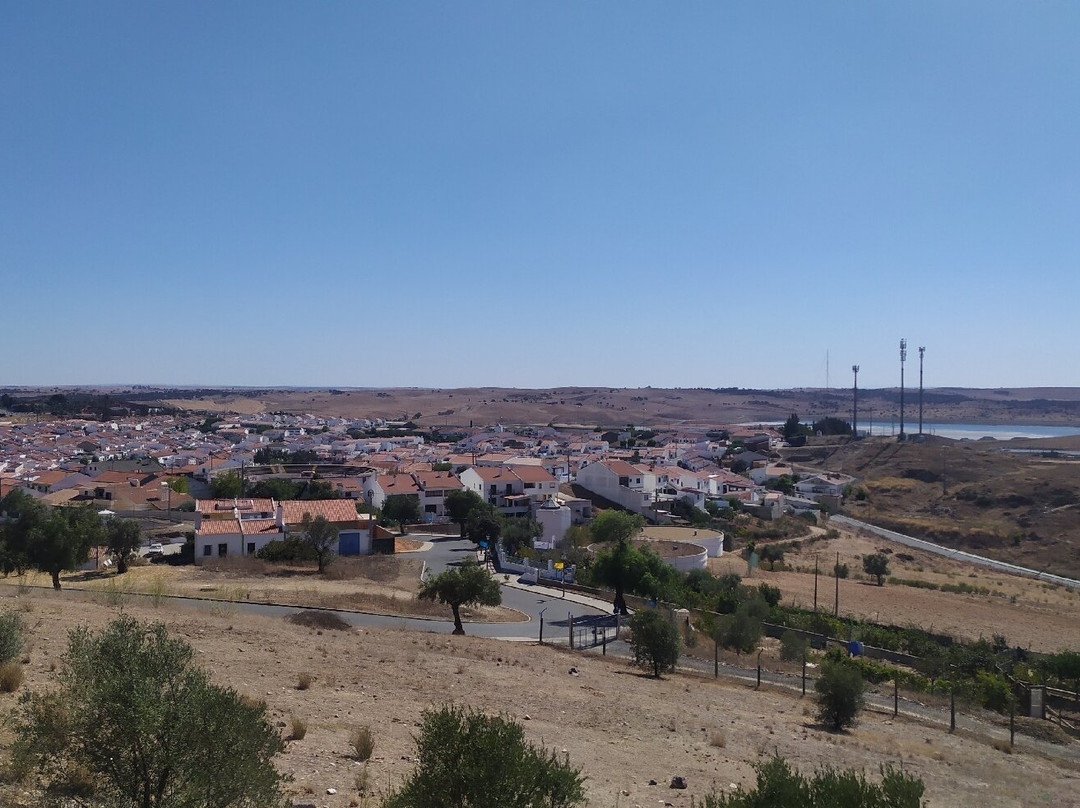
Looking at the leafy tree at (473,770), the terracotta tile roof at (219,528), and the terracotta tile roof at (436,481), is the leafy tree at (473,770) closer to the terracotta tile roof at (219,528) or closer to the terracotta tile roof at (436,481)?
the terracotta tile roof at (219,528)

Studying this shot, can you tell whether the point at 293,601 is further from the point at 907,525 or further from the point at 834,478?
the point at 834,478

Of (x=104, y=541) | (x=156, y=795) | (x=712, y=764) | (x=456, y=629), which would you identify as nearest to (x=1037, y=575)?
(x=456, y=629)

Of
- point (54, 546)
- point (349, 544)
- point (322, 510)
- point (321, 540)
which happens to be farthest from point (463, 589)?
point (322, 510)

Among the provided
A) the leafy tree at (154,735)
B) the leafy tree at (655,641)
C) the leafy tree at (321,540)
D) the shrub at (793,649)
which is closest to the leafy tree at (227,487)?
the leafy tree at (321,540)

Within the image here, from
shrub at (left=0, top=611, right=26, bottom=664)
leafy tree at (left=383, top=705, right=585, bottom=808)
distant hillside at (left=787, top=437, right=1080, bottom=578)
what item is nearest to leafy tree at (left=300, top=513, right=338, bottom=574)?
shrub at (left=0, top=611, right=26, bottom=664)

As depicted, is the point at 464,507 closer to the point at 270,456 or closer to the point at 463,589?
the point at 463,589

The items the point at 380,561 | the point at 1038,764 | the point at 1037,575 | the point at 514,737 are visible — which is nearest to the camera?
the point at 514,737
